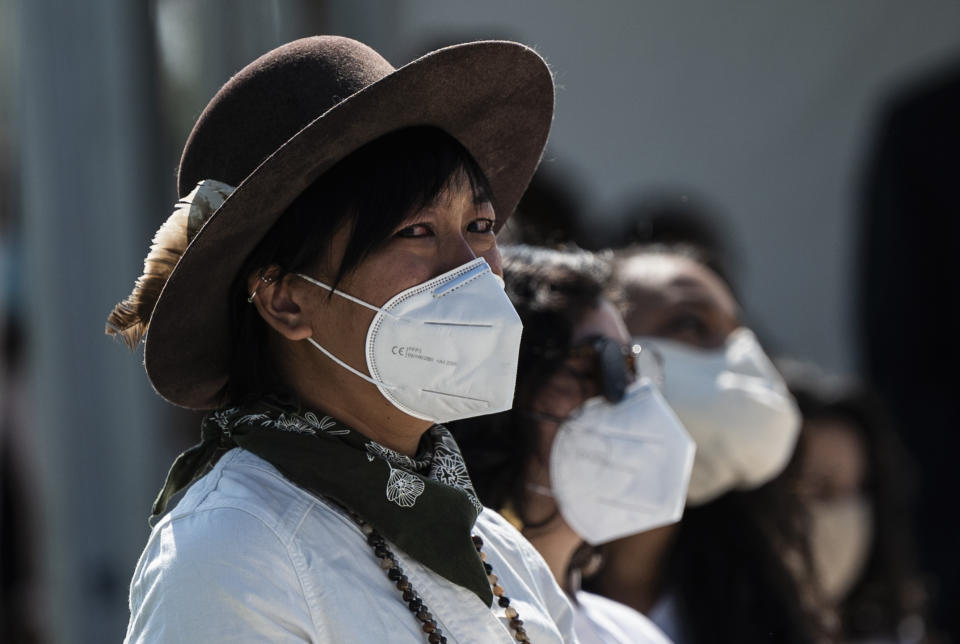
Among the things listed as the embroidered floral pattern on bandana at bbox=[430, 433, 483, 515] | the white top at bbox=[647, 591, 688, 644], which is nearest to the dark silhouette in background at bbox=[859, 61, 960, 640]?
the white top at bbox=[647, 591, 688, 644]

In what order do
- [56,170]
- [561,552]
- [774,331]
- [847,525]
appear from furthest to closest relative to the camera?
1. [774,331]
2. [847,525]
3. [56,170]
4. [561,552]

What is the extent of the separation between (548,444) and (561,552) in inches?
9.3

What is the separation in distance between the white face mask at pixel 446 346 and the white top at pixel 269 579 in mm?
233

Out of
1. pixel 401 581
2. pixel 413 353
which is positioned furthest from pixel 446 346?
pixel 401 581

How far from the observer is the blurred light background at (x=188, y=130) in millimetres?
3842

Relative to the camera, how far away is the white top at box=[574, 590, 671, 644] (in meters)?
2.30

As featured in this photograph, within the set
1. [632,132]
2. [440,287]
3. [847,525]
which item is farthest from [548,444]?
[632,132]

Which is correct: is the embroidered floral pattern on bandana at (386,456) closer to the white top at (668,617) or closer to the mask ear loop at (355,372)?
the mask ear loop at (355,372)

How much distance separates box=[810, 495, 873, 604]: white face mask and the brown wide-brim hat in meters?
3.24

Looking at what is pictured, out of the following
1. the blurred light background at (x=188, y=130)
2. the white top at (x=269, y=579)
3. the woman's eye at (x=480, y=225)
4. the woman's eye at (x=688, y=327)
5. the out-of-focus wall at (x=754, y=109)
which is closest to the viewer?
the white top at (x=269, y=579)

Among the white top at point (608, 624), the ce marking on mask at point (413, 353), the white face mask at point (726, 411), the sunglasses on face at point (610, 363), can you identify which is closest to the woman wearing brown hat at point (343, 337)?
the ce marking on mask at point (413, 353)

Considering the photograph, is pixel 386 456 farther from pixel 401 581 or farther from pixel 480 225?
pixel 480 225

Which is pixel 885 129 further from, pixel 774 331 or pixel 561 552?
pixel 561 552

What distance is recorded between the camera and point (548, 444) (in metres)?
2.65
